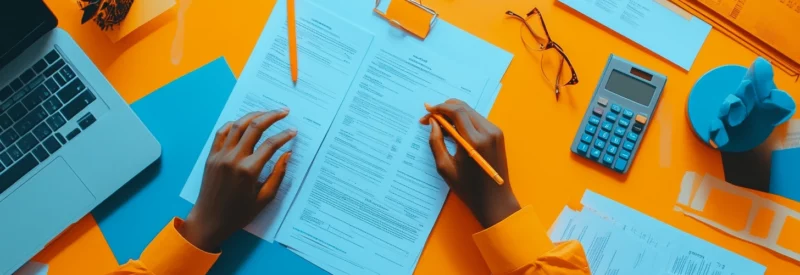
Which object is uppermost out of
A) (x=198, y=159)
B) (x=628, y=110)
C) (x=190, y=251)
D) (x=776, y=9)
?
(x=776, y=9)

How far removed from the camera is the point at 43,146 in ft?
2.25

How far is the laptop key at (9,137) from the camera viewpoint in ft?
2.20

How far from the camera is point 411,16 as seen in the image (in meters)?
0.75

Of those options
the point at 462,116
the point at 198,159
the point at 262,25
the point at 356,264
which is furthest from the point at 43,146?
the point at 462,116

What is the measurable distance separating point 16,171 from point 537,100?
666mm

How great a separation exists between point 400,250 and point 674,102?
43 cm

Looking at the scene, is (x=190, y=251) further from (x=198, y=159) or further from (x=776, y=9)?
(x=776, y=9)

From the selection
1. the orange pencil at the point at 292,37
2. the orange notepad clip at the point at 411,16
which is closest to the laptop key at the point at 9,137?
the orange pencil at the point at 292,37

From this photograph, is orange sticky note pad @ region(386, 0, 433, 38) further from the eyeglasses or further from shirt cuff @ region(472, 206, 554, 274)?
shirt cuff @ region(472, 206, 554, 274)

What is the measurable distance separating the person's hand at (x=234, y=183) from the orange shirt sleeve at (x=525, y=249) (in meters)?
0.29

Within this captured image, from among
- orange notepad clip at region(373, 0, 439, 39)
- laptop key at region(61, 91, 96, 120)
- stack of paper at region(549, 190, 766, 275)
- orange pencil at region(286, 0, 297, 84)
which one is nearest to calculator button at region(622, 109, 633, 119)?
stack of paper at region(549, 190, 766, 275)

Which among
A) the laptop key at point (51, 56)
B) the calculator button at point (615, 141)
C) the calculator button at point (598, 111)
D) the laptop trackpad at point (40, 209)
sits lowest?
the laptop trackpad at point (40, 209)

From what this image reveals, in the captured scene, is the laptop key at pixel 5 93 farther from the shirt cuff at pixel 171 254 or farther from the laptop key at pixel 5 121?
the shirt cuff at pixel 171 254

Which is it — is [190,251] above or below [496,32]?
below
